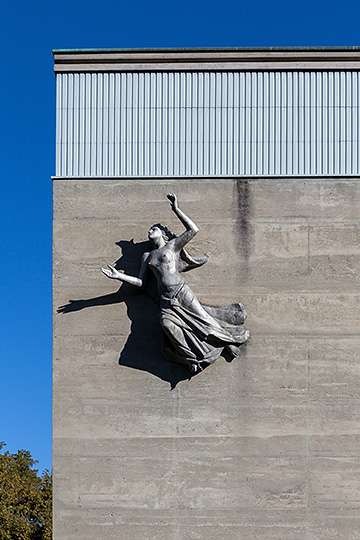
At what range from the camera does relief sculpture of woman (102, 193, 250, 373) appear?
1816 centimetres

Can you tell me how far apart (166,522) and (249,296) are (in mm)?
4437

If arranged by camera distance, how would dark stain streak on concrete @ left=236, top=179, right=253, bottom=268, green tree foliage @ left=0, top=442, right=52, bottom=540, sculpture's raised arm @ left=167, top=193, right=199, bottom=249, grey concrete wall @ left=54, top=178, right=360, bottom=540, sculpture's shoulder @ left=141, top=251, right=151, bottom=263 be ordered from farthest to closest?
green tree foliage @ left=0, top=442, right=52, bottom=540, dark stain streak on concrete @ left=236, top=179, right=253, bottom=268, sculpture's shoulder @ left=141, top=251, right=151, bottom=263, grey concrete wall @ left=54, top=178, right=360, bottom=540, sculpture's raised arm @ left=167, top=193, right=199, bottom=249

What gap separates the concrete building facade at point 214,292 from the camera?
18.2 meters

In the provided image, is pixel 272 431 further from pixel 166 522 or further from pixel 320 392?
pixel 166 522

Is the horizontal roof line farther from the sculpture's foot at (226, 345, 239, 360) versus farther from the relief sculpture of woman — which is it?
the sculpture's foot at (226, 345, 239, 360)

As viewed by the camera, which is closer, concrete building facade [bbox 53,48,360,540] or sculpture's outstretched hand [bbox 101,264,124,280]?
sculpture's outstretched hand [bbox 101,264,124,280]

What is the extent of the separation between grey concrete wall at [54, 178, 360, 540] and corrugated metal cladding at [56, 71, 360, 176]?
0.63 metres

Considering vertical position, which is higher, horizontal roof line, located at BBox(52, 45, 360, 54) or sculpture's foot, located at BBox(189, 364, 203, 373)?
horizontal roof line, located at BBox(52, 45, 360, 54)

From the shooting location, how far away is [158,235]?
18359 mm

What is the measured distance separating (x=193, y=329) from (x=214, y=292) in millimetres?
893

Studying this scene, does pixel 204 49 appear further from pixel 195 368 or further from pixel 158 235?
pixel 195 368

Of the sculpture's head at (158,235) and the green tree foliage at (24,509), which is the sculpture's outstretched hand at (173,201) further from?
the green tree foliage at (24,509)

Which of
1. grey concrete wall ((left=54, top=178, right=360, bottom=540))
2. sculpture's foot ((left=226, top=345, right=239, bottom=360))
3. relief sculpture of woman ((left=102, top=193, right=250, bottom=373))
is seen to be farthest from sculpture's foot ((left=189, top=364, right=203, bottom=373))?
sculpture's foot ((left=226, top=345, right=239, bottom=360))

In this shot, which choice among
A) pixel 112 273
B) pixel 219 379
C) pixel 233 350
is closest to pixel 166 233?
pixel 112 273
